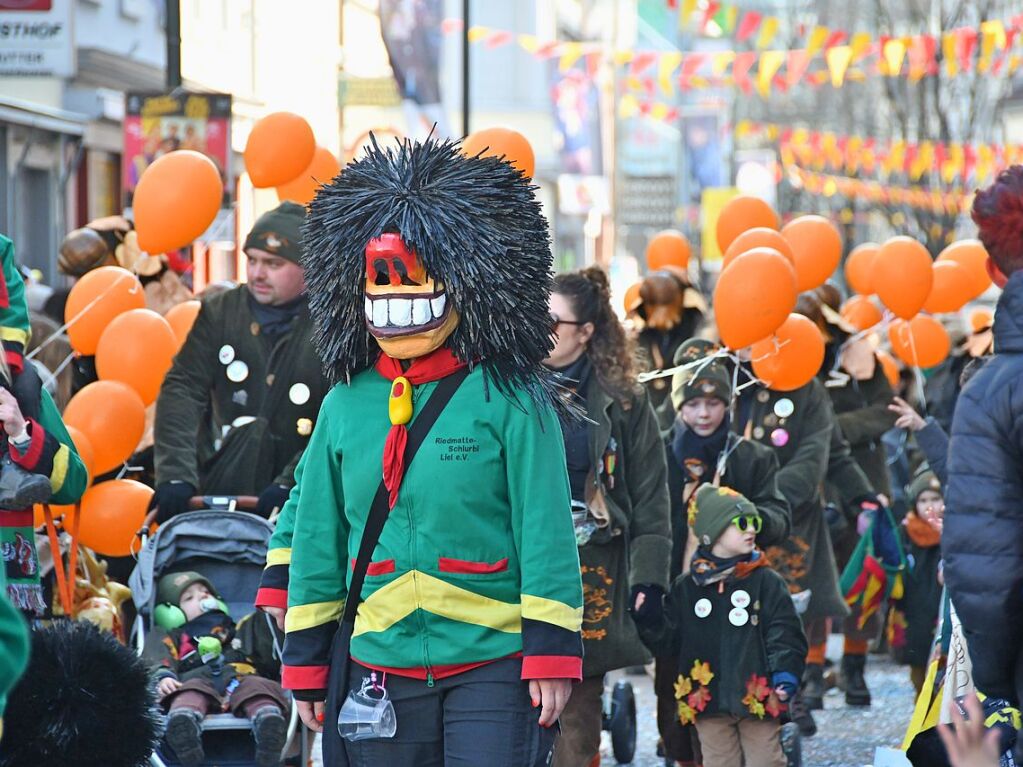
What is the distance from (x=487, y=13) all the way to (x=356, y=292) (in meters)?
41.6

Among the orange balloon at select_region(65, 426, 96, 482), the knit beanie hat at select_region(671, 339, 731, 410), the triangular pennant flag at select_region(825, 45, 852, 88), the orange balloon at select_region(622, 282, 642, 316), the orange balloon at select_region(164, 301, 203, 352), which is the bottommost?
the orange balloon at select_region(65, 426, 96, 482)

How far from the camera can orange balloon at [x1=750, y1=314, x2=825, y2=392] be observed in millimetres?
8570

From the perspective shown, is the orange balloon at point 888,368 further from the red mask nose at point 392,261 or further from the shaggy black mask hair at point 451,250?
the red mask nose at point 392,261

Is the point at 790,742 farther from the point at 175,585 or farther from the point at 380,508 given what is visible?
the point at 380,508

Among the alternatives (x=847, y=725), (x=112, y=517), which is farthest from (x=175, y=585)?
(x=847, y=725)

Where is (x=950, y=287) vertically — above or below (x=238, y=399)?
above

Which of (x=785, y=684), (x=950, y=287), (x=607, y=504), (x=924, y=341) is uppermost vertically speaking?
(x=950, y=287)

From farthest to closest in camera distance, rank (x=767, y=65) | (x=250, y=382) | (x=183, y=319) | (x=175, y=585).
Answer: (x=767, y=65)
(x=183, y=319)
(x=250, y=382)
(x=175, y=585)

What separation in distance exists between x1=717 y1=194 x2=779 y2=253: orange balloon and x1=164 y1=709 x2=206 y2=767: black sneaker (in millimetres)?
5151

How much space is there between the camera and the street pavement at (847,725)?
8.38m

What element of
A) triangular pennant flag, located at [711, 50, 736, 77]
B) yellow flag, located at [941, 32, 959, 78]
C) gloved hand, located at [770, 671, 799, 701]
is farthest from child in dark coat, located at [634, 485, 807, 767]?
triangular pennant flag, located at [711, 50, 736, 77]

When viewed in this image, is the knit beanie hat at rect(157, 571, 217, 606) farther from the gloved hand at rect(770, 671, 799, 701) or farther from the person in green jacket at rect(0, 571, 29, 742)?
the person in green jacket at rect(0, 571, 29, 742)

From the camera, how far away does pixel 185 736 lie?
230 inches

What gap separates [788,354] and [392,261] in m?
4.53
